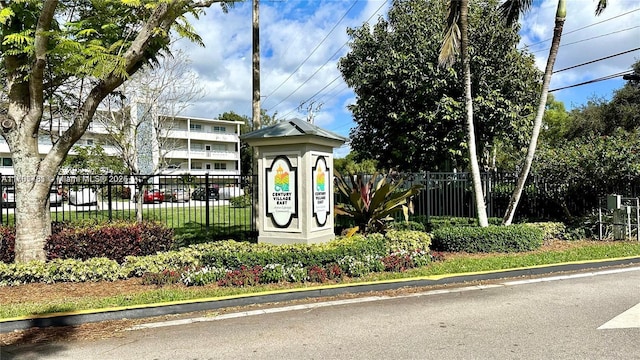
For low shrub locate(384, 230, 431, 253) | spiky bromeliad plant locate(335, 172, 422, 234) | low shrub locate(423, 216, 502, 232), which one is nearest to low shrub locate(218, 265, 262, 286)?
low shrub locate(384, 230, 431, 253)

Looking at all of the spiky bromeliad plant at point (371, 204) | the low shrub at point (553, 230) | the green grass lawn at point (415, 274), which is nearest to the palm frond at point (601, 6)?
the low shrub at point (553, 230)

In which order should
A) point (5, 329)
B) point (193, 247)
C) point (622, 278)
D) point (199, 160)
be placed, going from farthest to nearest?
1. point (199, 160)
2. point (193, 247)
3. point (622, 278)
4. point (5, 329)

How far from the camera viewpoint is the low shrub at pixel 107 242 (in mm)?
7688

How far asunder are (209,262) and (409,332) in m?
3.95

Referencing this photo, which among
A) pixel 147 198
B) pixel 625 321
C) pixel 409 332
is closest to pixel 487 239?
pixel 625 321

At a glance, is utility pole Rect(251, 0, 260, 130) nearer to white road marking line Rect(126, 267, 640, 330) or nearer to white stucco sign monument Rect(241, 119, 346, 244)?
white stucco sign monument Rect(241, 119, 346, 244)

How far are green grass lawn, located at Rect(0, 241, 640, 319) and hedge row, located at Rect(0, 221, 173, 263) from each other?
1.19m

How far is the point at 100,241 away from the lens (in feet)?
26.0

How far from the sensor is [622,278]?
716 cm

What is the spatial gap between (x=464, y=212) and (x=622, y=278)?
7.29 meters

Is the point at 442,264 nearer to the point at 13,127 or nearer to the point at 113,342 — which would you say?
the point at 113,342

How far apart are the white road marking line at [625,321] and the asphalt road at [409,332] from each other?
0.04ft

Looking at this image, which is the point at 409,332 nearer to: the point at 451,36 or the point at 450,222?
the point at 450,222

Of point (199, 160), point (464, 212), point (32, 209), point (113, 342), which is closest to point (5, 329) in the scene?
point (113, 342)
